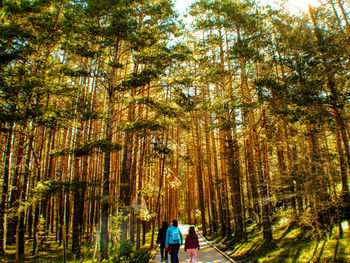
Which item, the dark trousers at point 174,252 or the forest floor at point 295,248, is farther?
the forest floor at point 295,248

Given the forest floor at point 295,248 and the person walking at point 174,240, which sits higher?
the person walking at point 174,240

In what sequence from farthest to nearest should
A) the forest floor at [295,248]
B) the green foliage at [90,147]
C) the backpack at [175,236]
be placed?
the green foliage at [90,147] → the forest floor at [295,248] → the backpack at [175,236]

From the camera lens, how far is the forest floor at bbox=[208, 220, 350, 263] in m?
6.92

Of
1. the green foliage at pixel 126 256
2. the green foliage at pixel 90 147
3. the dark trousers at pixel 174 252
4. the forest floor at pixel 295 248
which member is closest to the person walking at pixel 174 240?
the dark trousers at pixel 174 252

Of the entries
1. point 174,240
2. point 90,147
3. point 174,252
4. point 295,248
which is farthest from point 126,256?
point 295,248

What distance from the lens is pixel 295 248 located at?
8.14m

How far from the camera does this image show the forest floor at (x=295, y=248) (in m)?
6.92

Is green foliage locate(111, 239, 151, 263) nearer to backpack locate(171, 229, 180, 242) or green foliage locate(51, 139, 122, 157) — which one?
backpack locate(171, 229, 180, 242)

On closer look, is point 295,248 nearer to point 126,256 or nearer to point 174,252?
point 174,252

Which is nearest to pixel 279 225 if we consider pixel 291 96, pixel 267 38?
pixel 291 96

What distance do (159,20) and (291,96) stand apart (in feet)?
24.7

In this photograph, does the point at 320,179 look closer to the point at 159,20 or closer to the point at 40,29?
the point at 159,20

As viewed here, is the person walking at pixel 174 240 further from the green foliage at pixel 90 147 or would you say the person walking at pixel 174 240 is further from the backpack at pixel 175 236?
the green foliage at pixel 90 147

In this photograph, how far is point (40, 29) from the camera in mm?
9852
